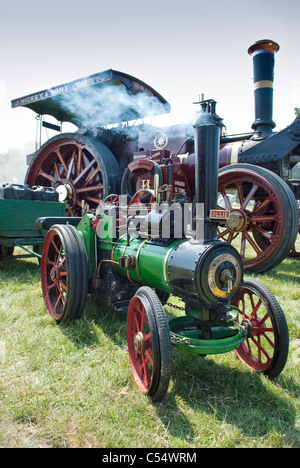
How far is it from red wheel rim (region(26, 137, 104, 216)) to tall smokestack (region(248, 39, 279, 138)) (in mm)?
3522

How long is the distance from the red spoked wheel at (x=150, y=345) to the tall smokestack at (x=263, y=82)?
4.08 metres

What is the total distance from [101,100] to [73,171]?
1.81m

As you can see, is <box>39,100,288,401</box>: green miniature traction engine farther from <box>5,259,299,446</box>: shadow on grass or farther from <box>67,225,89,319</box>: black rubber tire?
<box>5,259,299,446</box>: shadow on grass

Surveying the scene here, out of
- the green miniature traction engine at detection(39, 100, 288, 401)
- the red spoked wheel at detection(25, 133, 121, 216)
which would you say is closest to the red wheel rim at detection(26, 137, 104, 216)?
the red spoked wheel at detection(25, 133, 121, 216)

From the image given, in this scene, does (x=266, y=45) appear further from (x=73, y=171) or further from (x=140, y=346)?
(x=140, y=346)

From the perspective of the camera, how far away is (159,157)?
6266mm

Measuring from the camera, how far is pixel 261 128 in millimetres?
5223

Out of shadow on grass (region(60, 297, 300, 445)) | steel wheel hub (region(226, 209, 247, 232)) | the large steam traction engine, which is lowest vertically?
shadow on grass (region(60, 297, 300, 445))

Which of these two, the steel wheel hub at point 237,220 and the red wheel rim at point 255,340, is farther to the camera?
the steel wheel hub at point 237,220

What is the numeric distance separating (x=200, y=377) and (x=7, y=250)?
4.27 metres

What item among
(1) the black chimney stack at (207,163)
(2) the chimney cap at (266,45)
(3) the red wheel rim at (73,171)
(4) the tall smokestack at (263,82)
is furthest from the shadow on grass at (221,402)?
(3) the red wheel rim at (73,171)

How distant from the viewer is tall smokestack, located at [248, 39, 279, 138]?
17.1ft

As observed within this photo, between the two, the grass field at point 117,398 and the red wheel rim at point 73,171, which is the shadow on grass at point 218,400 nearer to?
the grass field at point 117,398

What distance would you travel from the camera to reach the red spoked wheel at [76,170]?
23.7 feet
